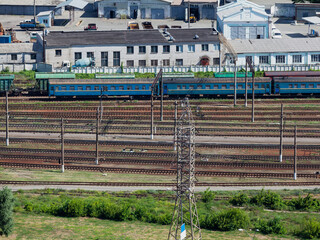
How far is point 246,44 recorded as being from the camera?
107 m

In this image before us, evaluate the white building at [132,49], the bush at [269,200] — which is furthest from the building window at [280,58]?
the bush at [269,200]

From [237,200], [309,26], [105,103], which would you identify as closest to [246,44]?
[309,26]

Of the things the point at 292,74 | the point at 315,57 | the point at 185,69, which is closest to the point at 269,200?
the point at 292,74

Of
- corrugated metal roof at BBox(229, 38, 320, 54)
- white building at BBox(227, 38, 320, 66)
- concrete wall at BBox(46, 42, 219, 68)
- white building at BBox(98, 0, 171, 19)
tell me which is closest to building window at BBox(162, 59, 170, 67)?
concrete wall at BBox(46, 42, 219, 68)

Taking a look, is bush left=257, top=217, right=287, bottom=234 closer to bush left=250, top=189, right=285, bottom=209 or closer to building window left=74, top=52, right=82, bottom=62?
bush left=250, top=189, right=285, bottom=209

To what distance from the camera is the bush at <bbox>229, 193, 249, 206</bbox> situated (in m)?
59.3

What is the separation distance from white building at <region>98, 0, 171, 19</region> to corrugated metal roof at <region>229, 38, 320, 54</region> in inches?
594

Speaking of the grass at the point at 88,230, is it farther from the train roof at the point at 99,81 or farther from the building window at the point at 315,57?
the building window at the point at 315,57

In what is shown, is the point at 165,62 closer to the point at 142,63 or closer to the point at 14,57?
the point at 142,63

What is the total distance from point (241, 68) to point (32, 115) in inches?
1128

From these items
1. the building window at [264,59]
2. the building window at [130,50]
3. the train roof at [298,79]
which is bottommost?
the train roof at [298,79]

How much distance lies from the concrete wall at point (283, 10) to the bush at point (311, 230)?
244ft

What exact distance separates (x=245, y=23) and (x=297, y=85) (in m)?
20.3

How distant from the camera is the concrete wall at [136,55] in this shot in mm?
101438
